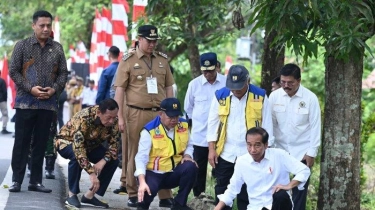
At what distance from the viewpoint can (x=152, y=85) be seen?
1086 centimetres

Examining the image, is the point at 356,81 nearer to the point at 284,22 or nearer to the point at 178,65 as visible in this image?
the point at 284,22

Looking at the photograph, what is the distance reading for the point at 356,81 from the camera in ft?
32.4

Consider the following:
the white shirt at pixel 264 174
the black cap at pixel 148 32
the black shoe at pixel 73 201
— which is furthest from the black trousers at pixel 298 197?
the black cap at pixel 148 32

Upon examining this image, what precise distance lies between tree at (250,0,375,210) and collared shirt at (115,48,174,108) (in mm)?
1850

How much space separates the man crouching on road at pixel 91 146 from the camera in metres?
10.1

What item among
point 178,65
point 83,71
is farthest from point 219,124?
point 83,71

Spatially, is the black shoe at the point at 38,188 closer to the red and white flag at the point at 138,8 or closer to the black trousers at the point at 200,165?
the black trousers at the point at 200,165

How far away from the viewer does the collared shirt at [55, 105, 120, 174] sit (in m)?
10.1

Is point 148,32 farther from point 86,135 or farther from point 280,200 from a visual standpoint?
point 280,200

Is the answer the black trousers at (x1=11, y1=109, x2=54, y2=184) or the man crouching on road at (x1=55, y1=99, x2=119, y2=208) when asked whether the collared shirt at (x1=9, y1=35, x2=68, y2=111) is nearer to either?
the black trousers at (x1=11, y1=109, x2=54, y2=184)

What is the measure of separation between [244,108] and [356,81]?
124 cm

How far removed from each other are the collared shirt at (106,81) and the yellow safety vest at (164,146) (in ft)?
13.8

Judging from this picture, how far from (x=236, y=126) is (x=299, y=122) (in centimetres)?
63

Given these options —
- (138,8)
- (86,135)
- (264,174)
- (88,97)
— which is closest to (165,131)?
(86,135)
